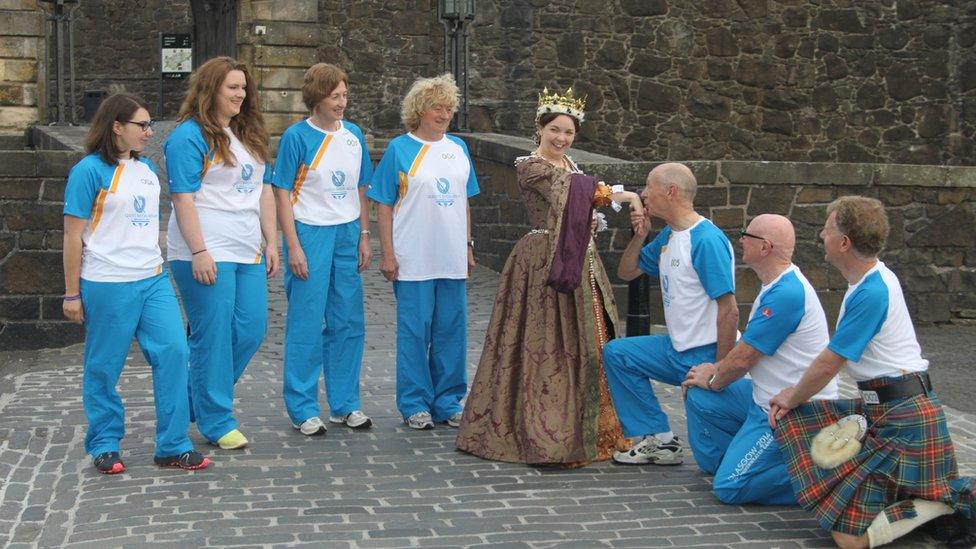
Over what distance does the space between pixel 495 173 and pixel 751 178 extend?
9.36 feet

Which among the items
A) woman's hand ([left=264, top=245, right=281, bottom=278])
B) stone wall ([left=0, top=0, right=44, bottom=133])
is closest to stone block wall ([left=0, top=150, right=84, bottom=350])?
woman's hand ([left=264, top=245, right=281, bottom=278])

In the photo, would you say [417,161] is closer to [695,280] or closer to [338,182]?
[338,182]

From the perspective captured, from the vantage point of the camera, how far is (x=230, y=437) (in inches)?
261

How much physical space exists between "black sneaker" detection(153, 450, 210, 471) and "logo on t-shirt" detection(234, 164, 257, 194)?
1.16 m

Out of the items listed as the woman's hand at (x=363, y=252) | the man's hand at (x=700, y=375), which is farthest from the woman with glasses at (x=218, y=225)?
the man's hand at (x=700, y=375)

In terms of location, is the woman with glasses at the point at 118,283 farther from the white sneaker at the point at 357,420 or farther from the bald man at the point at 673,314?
the bald man at the point at 673,314

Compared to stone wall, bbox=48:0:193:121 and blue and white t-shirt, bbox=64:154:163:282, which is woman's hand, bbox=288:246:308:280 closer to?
blue and white t-shirt, bbox=64:154:163:282

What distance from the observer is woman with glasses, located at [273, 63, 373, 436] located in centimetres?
693

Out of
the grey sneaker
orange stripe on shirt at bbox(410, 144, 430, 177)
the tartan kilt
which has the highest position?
orange stripe on shirt at bbox(410, 144, 430, 177)

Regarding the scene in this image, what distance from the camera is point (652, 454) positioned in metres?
6.46

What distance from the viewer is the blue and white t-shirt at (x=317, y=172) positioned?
6.91 meters

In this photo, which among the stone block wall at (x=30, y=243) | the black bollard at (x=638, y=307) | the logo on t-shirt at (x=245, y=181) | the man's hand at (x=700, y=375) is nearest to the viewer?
the man's hand at (x=700, y=375)

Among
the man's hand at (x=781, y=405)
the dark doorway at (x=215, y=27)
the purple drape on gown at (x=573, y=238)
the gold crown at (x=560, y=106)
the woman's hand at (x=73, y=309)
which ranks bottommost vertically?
the man's hand at (x=781, y=405)

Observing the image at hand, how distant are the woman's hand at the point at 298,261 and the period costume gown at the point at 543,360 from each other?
926 mm
